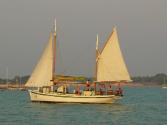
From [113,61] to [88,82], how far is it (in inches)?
157

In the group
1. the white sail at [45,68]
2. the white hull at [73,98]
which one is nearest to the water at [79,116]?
the white hull at [73,98]

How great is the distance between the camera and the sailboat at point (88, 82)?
77125mm

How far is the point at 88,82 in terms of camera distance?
253 feet

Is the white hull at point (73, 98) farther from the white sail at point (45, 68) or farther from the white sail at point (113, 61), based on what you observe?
the white sail at point (113, 61)

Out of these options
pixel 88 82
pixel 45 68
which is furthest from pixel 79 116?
pixel 45 68

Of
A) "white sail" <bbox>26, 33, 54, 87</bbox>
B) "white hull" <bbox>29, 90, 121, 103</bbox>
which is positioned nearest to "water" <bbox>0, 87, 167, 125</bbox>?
"white hull" <bbox>29, 90, 121, 103</bbox>

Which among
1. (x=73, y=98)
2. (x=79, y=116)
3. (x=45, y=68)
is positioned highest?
(x=45, y=68)

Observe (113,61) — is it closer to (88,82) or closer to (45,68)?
(88,82)

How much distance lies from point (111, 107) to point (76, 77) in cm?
689

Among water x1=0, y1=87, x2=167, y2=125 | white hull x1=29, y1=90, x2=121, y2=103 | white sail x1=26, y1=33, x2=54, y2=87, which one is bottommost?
water x1=0, y1=87, x2=167, y2=125

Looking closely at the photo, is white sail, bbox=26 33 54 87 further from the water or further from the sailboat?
the water

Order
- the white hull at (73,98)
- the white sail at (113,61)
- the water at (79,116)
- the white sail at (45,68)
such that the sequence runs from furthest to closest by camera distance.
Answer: the white sail at (45,68), the white hull at (73,98), the white sail at (113,61), the water at (79,116)

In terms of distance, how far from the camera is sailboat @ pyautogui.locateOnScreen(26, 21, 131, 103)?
77.1 meters

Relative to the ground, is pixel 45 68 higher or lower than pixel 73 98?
higher
